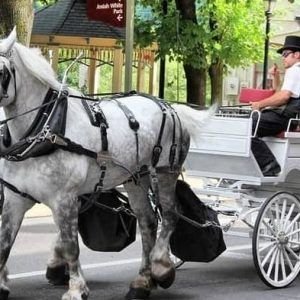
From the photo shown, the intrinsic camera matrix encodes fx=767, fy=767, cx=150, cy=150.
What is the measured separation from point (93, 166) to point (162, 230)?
1.21 m

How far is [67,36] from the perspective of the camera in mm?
18578

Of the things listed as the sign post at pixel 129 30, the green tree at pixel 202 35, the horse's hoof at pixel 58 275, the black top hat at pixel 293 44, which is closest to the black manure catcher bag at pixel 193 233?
the horse's hoof at pixel 58 275

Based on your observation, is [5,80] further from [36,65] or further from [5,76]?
[36,65]

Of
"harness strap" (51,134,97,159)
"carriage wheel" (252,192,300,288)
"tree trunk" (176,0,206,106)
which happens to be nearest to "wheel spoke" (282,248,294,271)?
"carriage wheel" (252,192,300,288)

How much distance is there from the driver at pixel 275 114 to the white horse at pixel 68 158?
1.17 m

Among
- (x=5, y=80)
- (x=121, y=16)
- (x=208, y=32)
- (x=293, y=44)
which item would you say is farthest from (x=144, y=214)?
(x=208, y=32)

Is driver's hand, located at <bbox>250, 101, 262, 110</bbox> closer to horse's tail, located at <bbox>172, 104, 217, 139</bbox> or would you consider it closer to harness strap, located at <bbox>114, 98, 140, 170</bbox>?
horse's tail, located at <bbox>172, 104, 217, 139</bbox>

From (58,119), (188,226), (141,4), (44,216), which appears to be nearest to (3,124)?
(58,119)

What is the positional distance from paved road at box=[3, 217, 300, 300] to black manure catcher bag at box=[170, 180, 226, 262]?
0.33 m

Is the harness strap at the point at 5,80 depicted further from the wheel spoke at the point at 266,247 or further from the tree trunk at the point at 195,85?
the tree trunk at the point at 195,85

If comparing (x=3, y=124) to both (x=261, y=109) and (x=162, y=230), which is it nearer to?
(x=162, y=230)

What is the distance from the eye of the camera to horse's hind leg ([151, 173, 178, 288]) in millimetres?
6559

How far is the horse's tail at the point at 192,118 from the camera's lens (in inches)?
273

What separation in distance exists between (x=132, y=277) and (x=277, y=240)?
4.82 feet
